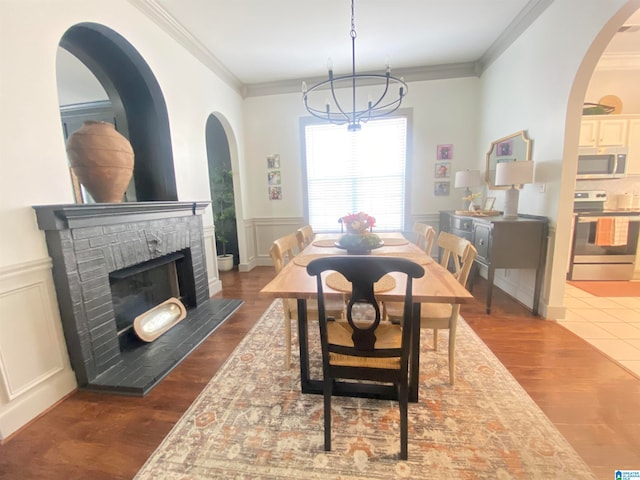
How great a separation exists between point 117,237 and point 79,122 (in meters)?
3.50

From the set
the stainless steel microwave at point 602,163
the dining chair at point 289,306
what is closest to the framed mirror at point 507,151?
the stainless steel microwave at point 602,163

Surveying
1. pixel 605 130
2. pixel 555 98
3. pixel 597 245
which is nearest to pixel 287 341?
pixel 555 98

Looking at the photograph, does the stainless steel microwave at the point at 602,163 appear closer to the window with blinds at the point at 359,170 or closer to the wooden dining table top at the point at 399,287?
the window with blinds at the point at 359,170

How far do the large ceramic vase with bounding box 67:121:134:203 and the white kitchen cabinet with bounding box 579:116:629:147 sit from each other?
16.3 ft

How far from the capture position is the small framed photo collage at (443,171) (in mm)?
4148

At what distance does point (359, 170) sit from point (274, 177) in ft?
4.60

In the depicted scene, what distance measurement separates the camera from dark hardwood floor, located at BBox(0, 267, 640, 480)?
128cm

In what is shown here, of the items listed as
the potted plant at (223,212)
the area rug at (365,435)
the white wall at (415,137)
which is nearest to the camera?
the area rug at (365,435)

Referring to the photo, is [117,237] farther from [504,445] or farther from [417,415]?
[504,445]

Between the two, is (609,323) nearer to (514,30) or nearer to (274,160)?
(514,30)

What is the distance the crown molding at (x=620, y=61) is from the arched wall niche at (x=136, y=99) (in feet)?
17.9

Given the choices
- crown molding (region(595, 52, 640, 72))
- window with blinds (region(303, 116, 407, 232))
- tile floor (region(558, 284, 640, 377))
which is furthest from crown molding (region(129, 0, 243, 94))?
crown molding (region(595, 52, 640, 72))

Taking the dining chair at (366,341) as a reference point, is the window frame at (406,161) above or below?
above

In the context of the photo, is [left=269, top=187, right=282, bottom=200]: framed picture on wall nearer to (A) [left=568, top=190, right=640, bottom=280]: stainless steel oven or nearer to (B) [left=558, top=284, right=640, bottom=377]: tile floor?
(B) [left=558, top=284, right=640, bottom=377]: tile floor
